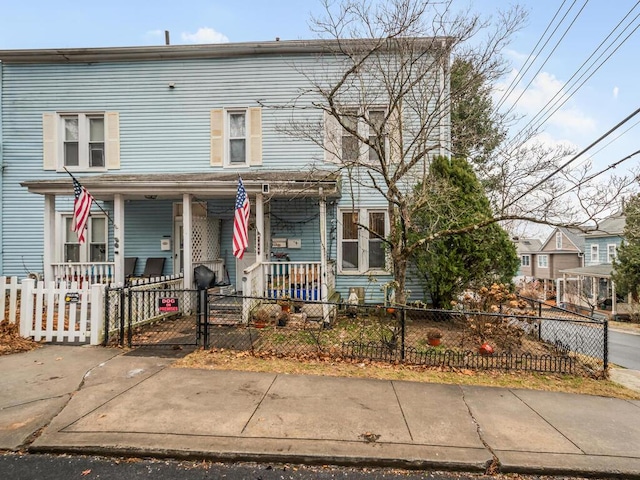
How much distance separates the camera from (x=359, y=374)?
4.91 metres

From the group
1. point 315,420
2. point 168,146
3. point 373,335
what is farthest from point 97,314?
point 168,146

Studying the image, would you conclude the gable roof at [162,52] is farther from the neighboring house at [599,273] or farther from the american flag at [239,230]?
the neighboring house at [599,273]

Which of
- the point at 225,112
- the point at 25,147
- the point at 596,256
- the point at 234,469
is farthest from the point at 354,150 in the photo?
the point at 596,256

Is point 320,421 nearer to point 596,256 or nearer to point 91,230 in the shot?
point 91,230

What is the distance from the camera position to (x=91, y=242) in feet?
33.1

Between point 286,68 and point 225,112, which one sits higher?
point 286,68

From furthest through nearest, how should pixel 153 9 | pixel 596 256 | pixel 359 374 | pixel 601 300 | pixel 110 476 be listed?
pixel 596 256 → pixel 601 300 → pixel 153 9 → pixel 359 374 → pixel 110 476

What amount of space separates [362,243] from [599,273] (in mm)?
23002

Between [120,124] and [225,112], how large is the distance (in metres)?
3.18

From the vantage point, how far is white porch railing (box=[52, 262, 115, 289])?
8219 millimetres

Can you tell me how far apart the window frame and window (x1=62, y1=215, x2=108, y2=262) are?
1.48 meters

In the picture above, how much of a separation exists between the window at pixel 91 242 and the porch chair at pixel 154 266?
1361mm

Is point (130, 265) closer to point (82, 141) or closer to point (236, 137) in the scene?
point (82, 141)

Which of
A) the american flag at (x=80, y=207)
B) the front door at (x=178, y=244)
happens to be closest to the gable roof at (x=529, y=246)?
the front door at (x=178, y=244)
